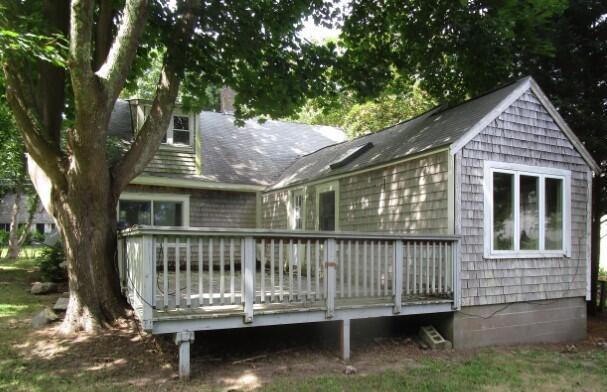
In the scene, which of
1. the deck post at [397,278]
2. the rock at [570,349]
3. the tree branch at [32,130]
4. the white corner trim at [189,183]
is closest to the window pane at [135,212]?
the white corner trim at [189,183]

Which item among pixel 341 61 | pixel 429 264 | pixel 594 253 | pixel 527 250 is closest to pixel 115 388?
pixel 429 264

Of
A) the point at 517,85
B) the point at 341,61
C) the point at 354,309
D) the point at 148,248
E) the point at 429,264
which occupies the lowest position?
the point at 354,309

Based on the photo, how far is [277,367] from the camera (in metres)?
6.00

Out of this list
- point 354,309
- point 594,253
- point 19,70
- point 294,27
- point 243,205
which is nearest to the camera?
point 354,309

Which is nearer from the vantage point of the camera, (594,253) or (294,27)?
(294,27)

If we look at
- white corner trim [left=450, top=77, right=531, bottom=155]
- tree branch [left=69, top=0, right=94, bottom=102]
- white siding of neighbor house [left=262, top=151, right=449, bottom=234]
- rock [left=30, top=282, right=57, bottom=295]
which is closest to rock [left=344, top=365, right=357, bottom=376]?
white siding of neighbor house [left=262, top=151, right=449, bottom=234]

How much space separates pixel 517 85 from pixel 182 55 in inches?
224

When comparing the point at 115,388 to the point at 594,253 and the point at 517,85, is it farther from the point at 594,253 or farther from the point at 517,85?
the point at 594,253

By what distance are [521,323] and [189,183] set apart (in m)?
8.07

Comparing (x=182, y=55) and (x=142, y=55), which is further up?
(x=142, y=55)

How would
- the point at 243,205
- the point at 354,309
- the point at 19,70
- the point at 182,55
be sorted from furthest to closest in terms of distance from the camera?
1. the point at 243,205
2. the point at 182,55
3. the point at 19,70
4. the point at 354,309

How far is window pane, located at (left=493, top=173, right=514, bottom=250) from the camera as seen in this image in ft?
24.7

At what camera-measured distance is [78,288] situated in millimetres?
6840

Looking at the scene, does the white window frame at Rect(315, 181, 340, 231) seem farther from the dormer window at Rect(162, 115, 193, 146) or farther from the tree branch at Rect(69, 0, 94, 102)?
the tree branch at Rect(69, 0, 94, 102)
